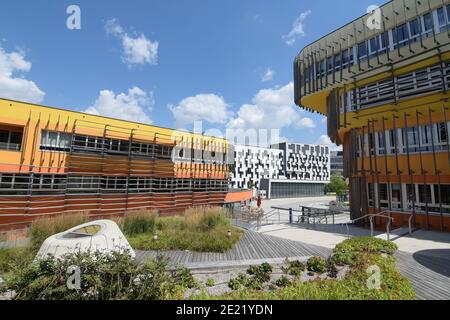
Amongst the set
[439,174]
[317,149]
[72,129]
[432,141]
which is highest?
[317,149]

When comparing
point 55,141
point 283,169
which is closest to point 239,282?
point 55,141

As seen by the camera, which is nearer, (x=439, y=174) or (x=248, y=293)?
(x=248, y=293)

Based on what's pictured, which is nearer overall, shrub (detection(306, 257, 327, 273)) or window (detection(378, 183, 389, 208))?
shrub (detection(306, 257, 327, 273))

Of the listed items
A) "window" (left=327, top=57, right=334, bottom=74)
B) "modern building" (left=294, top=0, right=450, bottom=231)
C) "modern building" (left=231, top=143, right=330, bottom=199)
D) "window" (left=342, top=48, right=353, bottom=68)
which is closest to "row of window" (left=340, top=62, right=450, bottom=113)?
"modern building" (left=294, top=0, right=450, bottom=231)

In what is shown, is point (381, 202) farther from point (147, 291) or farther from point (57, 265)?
point (57, 265)

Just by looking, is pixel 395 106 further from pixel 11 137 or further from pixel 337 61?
pixel 11 137

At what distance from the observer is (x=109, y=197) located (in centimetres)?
2166

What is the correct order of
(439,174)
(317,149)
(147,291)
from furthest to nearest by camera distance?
(317,149), (439,174), (147,291)

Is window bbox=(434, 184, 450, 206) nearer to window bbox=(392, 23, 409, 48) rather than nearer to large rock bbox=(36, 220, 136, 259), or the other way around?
window bbox=(392, 23, 409, 48)

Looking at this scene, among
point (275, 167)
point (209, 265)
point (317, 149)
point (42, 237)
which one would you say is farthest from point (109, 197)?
point (317, 149)

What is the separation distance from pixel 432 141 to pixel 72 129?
26.5 metres

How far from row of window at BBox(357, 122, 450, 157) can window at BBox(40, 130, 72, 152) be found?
940 inches

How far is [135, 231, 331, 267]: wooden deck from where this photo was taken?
920 cm
